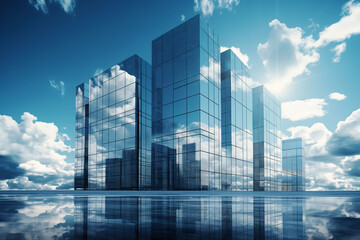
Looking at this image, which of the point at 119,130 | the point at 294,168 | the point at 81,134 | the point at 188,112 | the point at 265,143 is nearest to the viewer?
the point at 188,112

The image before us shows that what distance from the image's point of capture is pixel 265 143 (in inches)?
1732

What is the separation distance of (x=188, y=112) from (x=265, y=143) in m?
22.0

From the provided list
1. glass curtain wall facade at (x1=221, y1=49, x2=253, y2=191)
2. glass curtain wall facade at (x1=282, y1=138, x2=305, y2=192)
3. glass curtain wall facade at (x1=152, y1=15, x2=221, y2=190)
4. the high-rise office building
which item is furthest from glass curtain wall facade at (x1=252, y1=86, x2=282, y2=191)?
the high-rise office building

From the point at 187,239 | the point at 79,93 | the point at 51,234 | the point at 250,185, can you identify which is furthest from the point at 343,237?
the point at 79,93

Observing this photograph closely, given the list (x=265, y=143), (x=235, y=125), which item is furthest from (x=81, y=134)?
(x=265, y=143)

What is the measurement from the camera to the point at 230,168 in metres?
32.9

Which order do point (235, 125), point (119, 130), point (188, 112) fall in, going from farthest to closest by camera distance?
point (119, 130) < point (235, 125) < point (188, 112)

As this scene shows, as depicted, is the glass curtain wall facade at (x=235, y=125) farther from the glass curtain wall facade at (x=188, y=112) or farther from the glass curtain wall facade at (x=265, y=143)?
the glass curtain wall facade at (x=265, y=143)

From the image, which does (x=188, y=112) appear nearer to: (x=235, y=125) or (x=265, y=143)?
(x=235, y=125)

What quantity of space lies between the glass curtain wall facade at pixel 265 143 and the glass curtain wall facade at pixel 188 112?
16715 mm

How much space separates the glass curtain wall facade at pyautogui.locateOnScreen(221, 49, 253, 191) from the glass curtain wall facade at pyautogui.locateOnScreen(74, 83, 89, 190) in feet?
85.9

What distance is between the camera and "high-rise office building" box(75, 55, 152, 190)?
34625 mm

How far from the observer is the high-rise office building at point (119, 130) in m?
34.6

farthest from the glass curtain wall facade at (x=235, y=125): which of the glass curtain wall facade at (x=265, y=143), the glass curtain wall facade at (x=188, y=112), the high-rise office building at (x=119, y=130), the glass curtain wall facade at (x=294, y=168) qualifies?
the glass curtain wall facade at (x=294, y=168)
